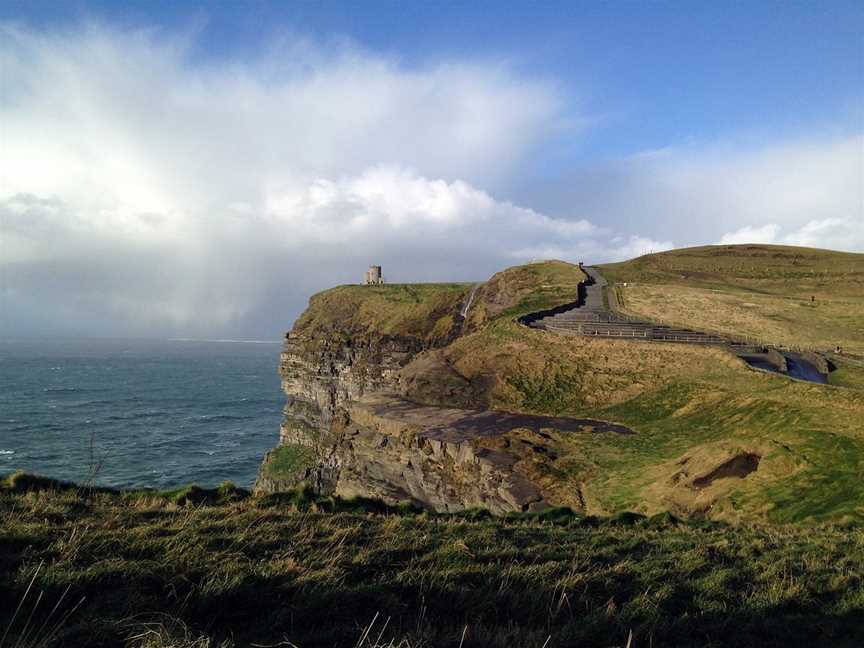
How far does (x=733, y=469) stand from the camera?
64.5ft

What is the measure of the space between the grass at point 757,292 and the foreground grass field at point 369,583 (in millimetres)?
42405

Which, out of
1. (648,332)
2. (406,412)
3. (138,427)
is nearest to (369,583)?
(406,412)

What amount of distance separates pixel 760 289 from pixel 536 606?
250ft

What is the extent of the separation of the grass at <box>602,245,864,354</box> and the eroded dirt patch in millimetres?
28325

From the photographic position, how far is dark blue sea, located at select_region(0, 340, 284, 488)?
61469 millimetres

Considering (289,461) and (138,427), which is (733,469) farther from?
(138,427)

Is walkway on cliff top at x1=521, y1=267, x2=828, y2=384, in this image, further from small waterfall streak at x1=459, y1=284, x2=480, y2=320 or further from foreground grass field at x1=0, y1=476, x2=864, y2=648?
foreground grass field at x1=0, y1=476, x2=864, y2=648

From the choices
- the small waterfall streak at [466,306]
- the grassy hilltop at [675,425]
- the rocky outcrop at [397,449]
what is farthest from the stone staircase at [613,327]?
the small waterfall streak at [466,306]

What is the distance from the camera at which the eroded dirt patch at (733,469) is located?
1955 cm

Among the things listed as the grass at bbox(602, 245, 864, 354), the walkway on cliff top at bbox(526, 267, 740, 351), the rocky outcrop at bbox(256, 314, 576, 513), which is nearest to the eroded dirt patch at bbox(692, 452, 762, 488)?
the rocky outcrop at bbox(256, 314, 576, 513)

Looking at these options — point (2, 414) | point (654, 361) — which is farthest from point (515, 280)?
point (2, 414)

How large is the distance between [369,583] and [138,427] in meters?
95.0

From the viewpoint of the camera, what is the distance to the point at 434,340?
67250 millimetres

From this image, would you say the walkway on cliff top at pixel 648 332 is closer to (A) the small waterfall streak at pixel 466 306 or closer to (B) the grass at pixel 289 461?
(A) the small waterfall streak at pixel 466 306
